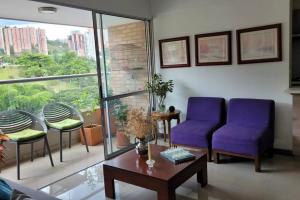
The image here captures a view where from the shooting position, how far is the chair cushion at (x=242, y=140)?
299cm

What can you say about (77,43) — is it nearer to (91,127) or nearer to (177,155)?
(91,127)

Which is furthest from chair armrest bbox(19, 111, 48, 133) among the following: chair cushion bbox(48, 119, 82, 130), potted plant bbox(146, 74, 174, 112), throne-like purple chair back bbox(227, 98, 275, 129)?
throne-like purple chair back bbox(227, 98, 275, 129)

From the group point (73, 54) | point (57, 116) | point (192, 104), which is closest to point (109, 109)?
point (57, 116)

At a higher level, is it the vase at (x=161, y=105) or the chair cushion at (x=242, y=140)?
the vase at (x=161, y=105)

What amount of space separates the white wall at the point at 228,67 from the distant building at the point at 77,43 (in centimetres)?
170

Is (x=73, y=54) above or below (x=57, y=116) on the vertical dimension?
above

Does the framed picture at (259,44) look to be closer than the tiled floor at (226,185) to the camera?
No

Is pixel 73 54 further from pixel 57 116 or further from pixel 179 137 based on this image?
pixel 179 137

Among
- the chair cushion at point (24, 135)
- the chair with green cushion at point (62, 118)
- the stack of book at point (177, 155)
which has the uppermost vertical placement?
the chair with green cushion at point (62, 118)

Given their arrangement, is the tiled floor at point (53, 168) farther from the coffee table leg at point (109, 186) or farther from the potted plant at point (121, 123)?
the coffee table leg at point (109, 186)

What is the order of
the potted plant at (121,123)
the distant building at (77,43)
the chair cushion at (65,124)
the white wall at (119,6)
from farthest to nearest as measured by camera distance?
the distant building at (77,43) → the potted plant at (121,123) → the chair cushion at (65,124) → the white wall at (119,6)

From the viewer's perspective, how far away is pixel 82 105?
490cm

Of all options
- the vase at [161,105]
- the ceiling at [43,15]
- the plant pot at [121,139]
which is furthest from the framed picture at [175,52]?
the plant pot at [121,139]

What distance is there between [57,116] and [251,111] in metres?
2.89
